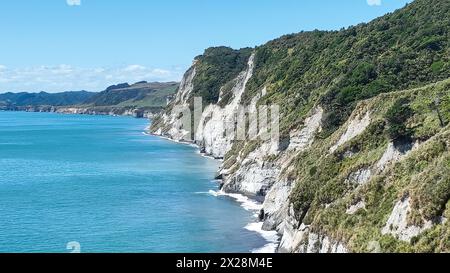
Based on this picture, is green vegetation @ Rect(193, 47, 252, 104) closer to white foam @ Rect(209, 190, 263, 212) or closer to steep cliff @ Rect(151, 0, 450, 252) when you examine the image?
steep cliff @ Rect(151, 0, 450, 252)

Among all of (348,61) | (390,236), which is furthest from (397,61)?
(390,236)

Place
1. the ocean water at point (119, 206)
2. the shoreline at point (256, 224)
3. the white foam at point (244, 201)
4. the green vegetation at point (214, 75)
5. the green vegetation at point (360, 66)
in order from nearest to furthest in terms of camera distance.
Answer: the shoreline at point (256, 224) → the ocean water at point (119, 206) → the white foam at point (244, 201) → the green vegetation at point (360, 66) → the green vegetation at point (214, 75)


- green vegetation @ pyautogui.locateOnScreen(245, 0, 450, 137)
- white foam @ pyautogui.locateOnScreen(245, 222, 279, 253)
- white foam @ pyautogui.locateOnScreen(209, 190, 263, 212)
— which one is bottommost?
white foam @ pyautogui.locateOnScreen(245, 222, 279, 253)

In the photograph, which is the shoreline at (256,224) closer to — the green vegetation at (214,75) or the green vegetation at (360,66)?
the green vegetation at (360,66)

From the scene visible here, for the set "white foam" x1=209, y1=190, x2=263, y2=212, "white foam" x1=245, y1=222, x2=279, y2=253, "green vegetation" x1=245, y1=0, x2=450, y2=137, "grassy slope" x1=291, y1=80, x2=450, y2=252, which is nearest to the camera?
"grassy slope" x1=291, y1=80, x2=450, y2=252

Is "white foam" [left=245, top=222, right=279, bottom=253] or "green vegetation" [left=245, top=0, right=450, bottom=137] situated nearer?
"white foam" [left=245, top=222, right=279, bottom=253]

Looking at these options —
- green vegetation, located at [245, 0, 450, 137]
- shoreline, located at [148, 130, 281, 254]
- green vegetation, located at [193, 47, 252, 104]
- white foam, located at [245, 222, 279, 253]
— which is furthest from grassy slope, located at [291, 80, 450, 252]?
green vegetation, located at [193, 47, 252, 104]

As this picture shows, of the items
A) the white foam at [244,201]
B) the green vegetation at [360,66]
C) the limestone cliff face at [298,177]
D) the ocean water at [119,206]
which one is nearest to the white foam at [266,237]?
the ocean water at [119,206]
